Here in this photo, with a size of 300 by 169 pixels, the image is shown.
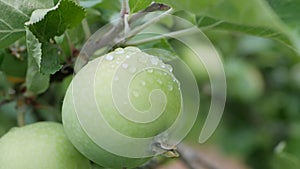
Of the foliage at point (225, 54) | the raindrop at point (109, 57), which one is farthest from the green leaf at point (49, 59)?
the raindrop at point (109, 57)

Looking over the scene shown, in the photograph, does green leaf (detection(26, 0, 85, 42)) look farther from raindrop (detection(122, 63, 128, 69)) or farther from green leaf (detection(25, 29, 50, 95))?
raindrop (detection(122, 63, 128, 69))

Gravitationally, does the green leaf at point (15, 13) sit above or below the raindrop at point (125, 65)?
above

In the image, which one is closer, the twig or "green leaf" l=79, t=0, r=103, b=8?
"green leaf" l=79, t=0, r=103, b=8

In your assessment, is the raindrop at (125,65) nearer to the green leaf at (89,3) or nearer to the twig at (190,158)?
the green leaf at (89,3)

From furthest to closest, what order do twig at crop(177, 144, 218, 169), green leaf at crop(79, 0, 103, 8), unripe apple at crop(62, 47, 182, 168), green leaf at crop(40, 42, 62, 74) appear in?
twig at crop(177, 144, 218, 169)
green leaf at crop(79, 0, 103, 8)
green leaf at crop(40, 42, 62, 74)
unripe apple at crop(62, 47, 182, 168)

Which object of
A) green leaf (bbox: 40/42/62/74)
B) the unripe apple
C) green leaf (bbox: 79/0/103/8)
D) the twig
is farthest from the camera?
the twig

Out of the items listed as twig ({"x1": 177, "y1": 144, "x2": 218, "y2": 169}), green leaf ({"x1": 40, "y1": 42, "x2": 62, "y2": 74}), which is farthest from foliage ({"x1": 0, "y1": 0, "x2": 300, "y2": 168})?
twig ({"x1": 177, "y1": 144, "x2": 218, "y2": 169})

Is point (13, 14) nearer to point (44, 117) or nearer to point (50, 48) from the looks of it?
point (50, 48)
